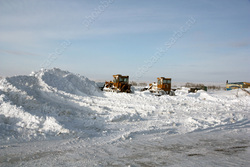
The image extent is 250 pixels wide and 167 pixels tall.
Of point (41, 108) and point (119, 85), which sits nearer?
point (41, 108)

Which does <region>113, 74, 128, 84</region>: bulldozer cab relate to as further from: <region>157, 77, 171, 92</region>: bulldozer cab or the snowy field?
the snowy field

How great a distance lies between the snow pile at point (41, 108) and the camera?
6.25m

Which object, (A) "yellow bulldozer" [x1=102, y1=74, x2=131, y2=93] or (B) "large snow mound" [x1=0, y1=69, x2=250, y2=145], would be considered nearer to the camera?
(B) "large snow mound" [x1=0, y1=69, x2=250, y2=145]

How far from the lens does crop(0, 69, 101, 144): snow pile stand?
6.25 metres

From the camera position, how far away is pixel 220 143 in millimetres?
6121

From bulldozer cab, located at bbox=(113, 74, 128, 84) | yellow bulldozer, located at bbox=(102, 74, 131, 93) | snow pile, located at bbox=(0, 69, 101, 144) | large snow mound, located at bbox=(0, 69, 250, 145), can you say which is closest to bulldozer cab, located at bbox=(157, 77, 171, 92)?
yellow bulldozer, located at bbox=(102, 74, 131, 93)

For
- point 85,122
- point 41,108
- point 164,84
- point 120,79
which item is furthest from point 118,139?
point 164,84

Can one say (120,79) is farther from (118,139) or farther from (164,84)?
(118,139)

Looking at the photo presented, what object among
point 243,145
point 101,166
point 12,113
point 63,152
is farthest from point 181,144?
point 12,113

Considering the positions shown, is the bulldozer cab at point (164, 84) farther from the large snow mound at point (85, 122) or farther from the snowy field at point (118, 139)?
the snowy field at point (118, 139)

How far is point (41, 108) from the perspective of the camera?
916 centimetres

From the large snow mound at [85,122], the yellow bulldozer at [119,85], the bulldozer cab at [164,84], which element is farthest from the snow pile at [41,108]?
the bulldozer cab at [164,84]

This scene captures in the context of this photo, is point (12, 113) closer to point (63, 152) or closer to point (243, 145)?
point (63, 152)

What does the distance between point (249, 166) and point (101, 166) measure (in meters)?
3.13
